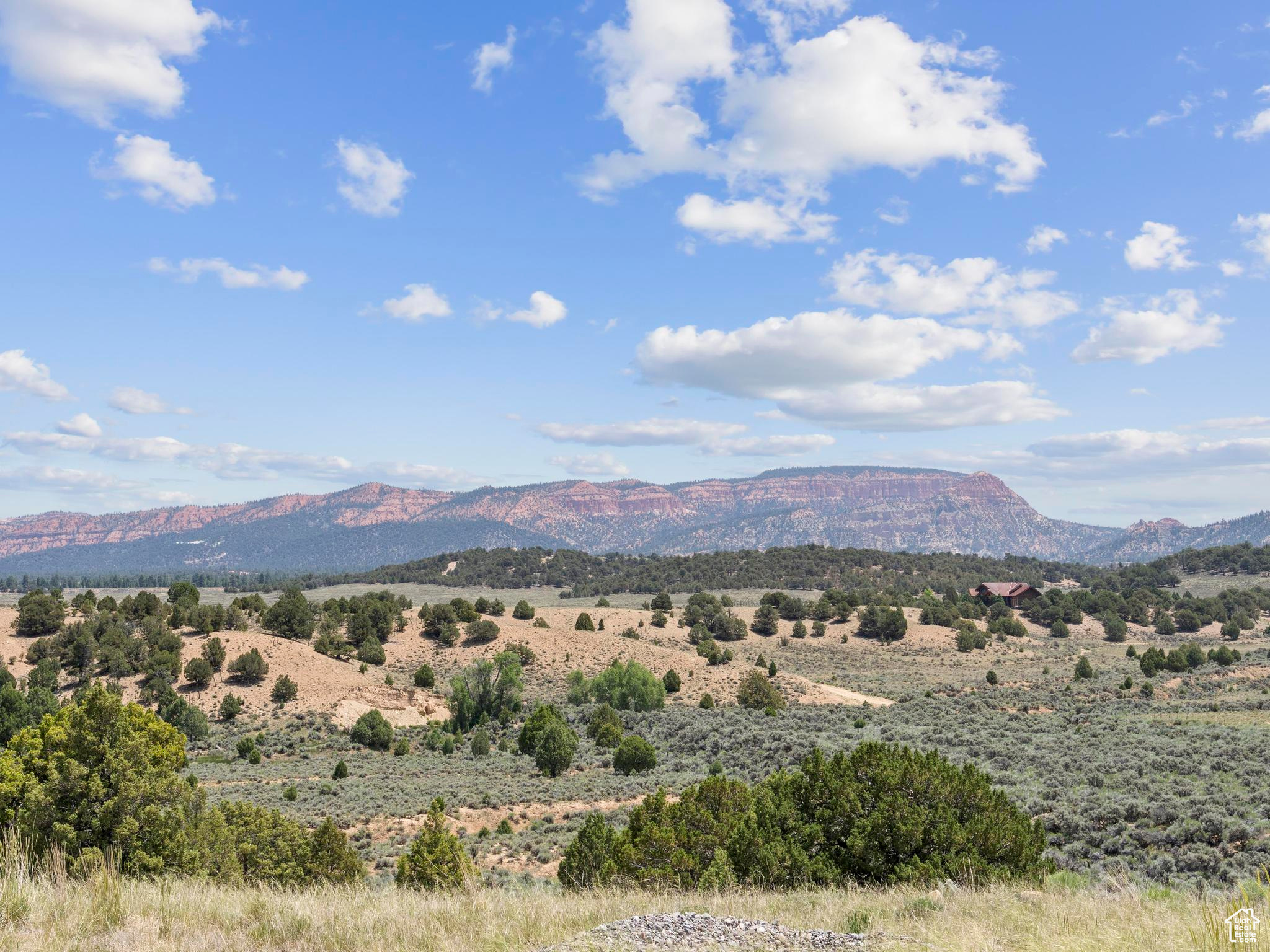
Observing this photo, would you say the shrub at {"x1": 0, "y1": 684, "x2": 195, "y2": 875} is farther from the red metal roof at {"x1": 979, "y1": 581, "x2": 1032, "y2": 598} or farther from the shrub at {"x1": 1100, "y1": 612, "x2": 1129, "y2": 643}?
the red metal roof at {"x1": 979, "y1": 581, "x2": 1032, "y2": 598}

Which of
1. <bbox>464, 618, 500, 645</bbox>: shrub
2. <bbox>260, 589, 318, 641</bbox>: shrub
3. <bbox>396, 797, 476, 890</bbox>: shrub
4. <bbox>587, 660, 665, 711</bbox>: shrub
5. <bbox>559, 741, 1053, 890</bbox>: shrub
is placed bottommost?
<bbox>587, 660, 665, 711</bbox>: shrub

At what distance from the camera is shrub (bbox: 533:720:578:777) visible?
37000 millimetres

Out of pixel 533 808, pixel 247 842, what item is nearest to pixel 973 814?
pixel 247 842

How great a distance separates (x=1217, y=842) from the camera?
17.0 metres

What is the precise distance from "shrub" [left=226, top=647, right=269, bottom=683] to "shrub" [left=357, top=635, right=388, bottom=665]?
9.18 metres

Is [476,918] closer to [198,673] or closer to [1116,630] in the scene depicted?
[198,673]

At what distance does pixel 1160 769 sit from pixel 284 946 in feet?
87.6

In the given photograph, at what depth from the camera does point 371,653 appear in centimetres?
6819

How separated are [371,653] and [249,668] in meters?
10.9

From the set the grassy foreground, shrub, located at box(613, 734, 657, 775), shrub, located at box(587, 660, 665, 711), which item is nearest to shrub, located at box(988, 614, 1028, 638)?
shrub, located at box(587, 660, 665, 711)

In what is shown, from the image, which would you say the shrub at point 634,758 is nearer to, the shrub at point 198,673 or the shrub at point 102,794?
the shrub at point 102,794

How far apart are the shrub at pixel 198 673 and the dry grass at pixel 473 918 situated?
55.4 meters

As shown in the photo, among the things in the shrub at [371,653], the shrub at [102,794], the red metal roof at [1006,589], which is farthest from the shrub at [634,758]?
the red metal roof at [1006,589]

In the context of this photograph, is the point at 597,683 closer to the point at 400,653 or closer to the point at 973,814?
the point at 400,653
